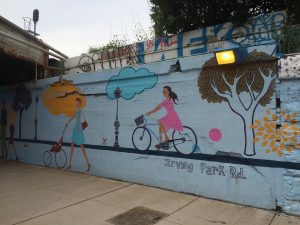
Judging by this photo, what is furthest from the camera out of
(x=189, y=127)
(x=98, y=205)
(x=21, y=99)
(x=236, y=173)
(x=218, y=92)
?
(x=21, y=99)

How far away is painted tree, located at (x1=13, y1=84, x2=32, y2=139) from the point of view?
410 inches

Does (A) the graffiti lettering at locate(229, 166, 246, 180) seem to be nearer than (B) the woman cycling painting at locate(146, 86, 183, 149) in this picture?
Yes

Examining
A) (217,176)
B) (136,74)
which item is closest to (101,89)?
(136,74)

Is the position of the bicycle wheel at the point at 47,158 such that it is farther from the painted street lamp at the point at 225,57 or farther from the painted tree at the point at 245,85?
the painted street lamp at the point at 225,57

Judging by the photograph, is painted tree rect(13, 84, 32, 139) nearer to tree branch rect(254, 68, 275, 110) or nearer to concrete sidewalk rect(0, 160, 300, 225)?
concrete sidewalk rect(0, 160, 300, 225)

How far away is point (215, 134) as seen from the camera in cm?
605

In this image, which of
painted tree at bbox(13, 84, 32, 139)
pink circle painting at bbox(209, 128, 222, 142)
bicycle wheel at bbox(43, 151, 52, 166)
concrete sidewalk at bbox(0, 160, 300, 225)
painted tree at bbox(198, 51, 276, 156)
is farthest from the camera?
painted tree at bbox(13, 84, 32, 139)

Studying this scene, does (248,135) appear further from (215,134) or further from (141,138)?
(141,138)

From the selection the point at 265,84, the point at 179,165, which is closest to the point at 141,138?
the point at 179,165

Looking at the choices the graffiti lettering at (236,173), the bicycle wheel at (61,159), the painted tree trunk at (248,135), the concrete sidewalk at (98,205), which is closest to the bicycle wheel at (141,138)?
the concrete sidewalk at (98,205)

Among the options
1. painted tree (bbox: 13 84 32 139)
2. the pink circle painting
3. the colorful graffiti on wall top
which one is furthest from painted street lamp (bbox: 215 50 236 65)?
painted tree (bbox: 13 84 32 139)

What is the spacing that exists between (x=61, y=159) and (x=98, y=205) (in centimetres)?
368

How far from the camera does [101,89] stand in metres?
8.12

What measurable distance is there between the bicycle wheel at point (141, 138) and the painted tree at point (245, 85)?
1699 mm
